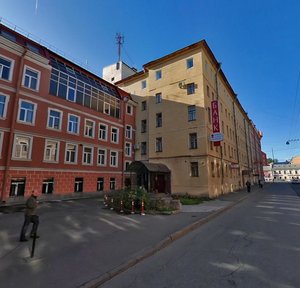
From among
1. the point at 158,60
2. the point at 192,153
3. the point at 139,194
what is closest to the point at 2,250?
the point at 139,194

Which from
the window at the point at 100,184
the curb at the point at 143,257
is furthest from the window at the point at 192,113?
the curb at the point at 143,257

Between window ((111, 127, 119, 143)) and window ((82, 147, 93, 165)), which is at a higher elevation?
window ((111, 127, 119, 143))

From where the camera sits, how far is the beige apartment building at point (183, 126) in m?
22.9

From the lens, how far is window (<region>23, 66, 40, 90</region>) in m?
18.5

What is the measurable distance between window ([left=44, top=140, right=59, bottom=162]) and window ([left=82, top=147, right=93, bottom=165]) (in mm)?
3271

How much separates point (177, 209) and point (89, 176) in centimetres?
1280

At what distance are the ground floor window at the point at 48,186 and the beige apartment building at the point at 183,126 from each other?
794 cm

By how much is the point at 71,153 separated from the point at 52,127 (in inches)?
127

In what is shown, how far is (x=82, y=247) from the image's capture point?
6.54 metres

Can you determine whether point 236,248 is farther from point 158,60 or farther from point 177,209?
point 158,60

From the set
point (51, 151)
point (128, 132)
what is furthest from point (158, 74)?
point (51, 151)

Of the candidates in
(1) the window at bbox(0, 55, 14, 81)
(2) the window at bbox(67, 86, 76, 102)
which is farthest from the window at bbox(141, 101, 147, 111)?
(1) the window at bbox(0, 55, 14, 81)

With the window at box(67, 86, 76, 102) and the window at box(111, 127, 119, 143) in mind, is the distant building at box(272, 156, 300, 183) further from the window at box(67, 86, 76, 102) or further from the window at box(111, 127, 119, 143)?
the window at box(67, 86, 76, 102)

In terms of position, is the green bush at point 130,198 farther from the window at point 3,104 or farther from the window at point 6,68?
the window at point 6,68
